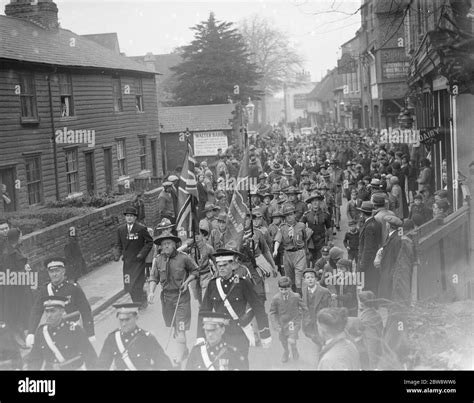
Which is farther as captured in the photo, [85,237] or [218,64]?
[218,64]

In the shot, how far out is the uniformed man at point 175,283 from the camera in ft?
32.3

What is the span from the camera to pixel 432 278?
10703mm

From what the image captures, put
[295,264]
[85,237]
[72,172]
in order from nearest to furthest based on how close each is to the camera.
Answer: [295,264]
[85,237]
[72,172]

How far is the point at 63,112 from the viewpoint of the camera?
20.6 meters

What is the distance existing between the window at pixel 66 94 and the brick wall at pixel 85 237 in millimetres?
4576

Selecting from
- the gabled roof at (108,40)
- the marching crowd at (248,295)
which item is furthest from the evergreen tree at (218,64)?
the marching crowd at (248,295)

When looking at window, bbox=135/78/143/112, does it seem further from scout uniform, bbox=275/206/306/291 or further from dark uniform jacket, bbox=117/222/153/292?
scout uniform, bbox=275/206/306/291

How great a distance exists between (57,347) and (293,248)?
4.80 metres

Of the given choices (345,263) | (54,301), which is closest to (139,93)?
(345,263)

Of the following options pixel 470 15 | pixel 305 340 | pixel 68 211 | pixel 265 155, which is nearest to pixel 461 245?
pixel 305 340

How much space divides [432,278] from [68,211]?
8.16 metres
